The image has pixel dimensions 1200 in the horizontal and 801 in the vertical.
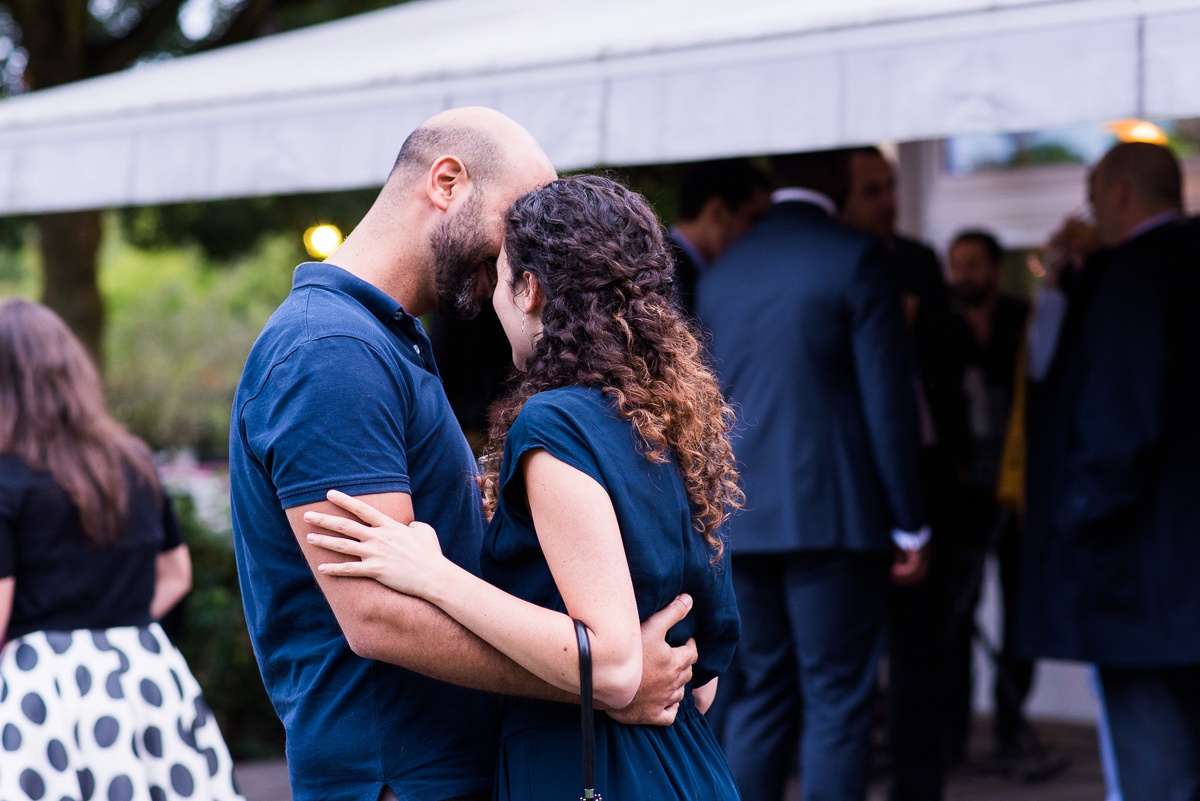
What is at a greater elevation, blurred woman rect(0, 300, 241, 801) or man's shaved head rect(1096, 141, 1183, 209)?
man's shaved head rect(1096, 141, 1183, 209)

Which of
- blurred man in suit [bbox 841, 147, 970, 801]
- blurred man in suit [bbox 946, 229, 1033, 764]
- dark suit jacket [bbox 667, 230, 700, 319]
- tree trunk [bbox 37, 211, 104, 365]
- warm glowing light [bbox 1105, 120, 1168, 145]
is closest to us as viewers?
blurred man in suit [bbox 841, 147, 970, 801]

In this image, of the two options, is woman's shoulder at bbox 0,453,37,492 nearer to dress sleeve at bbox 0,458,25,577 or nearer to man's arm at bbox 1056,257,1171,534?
dress sleeve at bbox 0,458,25,577

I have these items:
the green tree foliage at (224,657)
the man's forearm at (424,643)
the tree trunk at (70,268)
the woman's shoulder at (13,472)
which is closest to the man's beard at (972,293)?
the green tree foliage at (224,657)

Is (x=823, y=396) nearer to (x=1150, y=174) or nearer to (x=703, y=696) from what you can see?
(x=1150, y=174)

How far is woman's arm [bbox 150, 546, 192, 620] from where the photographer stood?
4.06 meters

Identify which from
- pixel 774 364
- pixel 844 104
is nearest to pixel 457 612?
pixel 844 104

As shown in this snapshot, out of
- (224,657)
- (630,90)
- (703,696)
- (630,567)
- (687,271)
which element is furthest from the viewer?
(224,657)

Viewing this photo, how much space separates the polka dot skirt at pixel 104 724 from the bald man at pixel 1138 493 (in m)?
2.56

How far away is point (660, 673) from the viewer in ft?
6.40

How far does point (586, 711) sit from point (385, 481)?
423 mm

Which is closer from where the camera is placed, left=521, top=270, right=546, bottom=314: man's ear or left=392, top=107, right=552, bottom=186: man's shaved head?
left=521, top=270, right=546, bottom=314: man's ear

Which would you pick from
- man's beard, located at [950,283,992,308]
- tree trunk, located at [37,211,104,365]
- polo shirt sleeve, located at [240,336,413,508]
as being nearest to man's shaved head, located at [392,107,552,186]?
polo shirt sleeve, located at [240,336,413,508]

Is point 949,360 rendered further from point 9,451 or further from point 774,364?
point 9,451

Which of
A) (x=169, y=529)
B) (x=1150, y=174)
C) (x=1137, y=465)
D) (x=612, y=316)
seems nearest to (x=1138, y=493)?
(x=1137, y=465)
